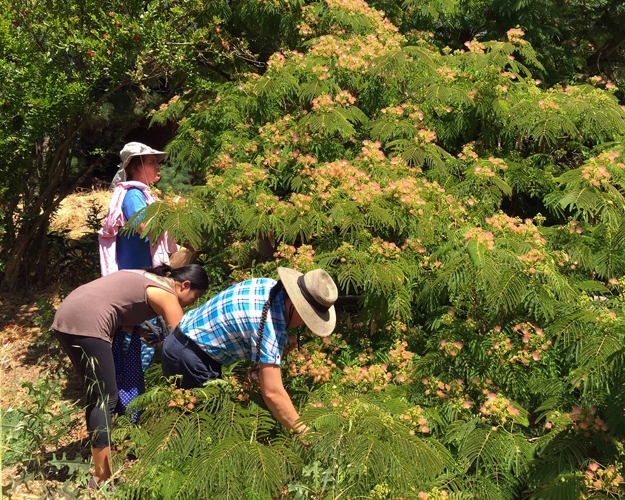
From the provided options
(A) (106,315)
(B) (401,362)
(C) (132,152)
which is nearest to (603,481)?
(B) (401,362)

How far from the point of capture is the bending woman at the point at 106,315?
335 centimetres

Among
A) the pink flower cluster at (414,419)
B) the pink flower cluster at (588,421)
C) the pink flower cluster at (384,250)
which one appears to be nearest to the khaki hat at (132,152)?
the pink flower cluster at (384,250)

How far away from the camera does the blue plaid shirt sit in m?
2.89

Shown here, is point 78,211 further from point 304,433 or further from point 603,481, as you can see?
point 603,481

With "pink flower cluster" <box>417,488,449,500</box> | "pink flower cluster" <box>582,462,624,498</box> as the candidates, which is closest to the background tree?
"pink flower cluster" <box>417,488,449,500</box>

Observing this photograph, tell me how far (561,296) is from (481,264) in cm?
49

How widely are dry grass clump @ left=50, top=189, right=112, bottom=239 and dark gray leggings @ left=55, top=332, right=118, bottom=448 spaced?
490 centimetres

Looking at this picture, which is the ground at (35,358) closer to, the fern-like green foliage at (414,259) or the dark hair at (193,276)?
the dark hair at (193,276)

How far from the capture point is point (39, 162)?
6.88 meters

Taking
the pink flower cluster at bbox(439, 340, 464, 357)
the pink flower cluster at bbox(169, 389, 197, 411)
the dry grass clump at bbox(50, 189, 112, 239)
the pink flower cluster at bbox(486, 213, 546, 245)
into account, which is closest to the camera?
the pink flower cluster at bbox(169, 389, 197, 411)

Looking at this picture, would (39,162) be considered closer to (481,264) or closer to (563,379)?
(481,264)

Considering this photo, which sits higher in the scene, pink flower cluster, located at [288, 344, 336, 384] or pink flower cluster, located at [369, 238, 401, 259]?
pink flower cluster, located at [369, 238, 401, 259]

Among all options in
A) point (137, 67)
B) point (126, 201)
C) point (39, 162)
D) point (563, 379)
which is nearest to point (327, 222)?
point (126, 201)

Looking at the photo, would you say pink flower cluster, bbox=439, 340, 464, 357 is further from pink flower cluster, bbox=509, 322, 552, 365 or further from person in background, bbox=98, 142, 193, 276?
person in background, bbox=98, 142, 193, 276
